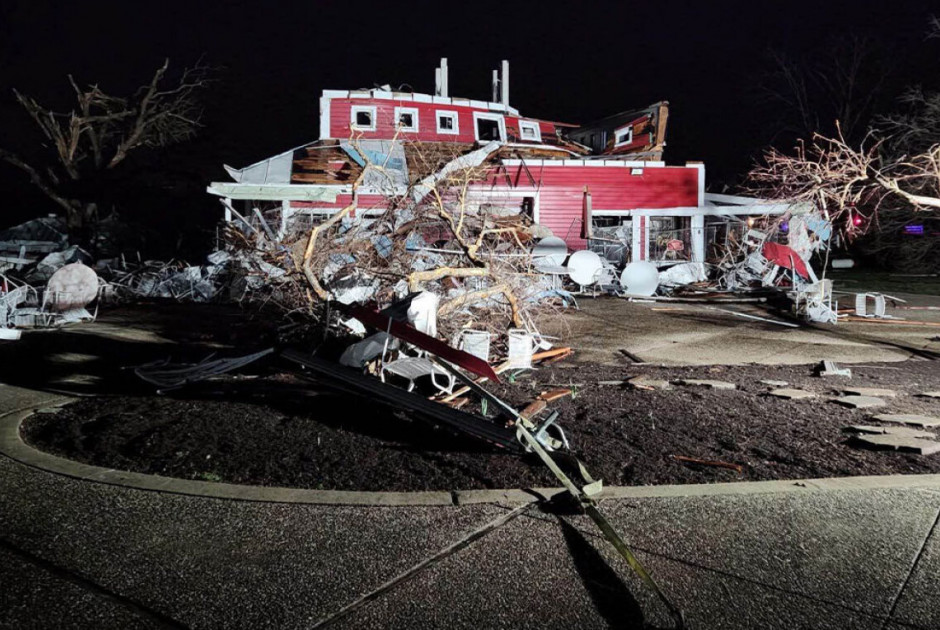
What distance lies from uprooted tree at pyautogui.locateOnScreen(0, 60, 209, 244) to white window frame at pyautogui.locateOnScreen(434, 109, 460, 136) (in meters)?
9.62

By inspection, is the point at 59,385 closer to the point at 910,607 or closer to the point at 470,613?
the point at 470,613

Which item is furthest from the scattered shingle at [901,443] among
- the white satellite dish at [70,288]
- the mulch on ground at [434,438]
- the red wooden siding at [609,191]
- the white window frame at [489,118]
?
the white window frame at [489,118]

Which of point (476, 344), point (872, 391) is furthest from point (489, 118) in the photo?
point (872, 391)

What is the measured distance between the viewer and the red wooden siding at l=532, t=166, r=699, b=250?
20.9m

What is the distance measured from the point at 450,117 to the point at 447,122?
0.64ft

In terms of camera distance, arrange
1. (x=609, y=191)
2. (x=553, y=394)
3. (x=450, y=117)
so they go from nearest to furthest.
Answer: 1. (x=553, y=394)
2. (x=609, y=191)
3. (x=450, y=117)

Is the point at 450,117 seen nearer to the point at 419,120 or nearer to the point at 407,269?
the point at 419,120

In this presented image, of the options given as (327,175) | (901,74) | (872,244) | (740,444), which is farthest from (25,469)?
(901,74)

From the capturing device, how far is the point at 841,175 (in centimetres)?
680

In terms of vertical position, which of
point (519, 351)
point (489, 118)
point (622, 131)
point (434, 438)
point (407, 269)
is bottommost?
point (434, 438)

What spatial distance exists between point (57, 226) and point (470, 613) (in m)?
25.7

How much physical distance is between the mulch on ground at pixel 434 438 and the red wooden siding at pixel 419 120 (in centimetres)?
1634

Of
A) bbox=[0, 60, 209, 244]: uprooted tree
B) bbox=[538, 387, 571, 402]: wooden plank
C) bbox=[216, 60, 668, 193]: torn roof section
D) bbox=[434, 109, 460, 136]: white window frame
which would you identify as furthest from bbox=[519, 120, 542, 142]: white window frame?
bbox=[538, 387, 571, 402]: wooden plank

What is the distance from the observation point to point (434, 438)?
4.47 m
